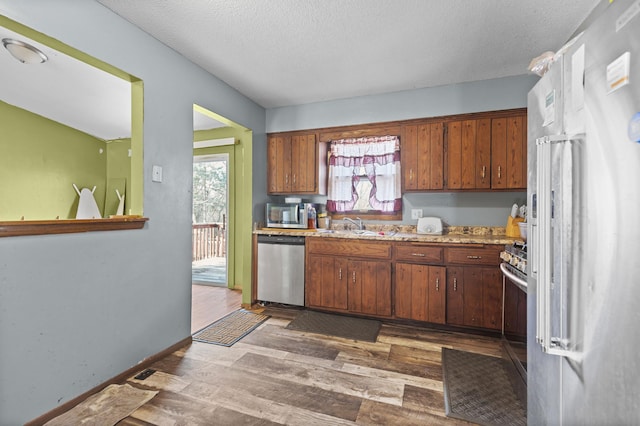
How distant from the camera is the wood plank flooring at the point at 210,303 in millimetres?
3145

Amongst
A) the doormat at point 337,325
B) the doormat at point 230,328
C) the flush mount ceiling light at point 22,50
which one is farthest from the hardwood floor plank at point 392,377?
the flush mount ceiling light at point 22,50

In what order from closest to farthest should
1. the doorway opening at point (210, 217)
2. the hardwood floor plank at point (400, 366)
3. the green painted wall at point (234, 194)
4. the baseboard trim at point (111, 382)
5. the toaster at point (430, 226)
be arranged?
the baseboard trim at point (111, 382), the hardwood floor plank at point (400, 366), the toaster at point (430, 226), the green painted wall at point (234, 194), the doorway opening at point (210, 217)

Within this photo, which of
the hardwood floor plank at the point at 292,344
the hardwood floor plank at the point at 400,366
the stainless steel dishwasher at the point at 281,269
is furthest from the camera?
the stainless steel dishwasher at the point at 281,269

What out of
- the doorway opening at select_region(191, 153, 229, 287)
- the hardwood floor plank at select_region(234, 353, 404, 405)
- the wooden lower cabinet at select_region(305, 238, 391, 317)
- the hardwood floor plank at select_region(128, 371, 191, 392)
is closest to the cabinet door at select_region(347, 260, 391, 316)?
the wooden lower cabinet at select_region(305, 238, 391, 317)

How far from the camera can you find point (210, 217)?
18.5 feet

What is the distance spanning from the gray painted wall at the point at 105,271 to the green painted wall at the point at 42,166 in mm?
2767

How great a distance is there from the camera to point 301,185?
150 inches

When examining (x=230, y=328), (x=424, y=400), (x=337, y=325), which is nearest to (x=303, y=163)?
(x=337, y=325)

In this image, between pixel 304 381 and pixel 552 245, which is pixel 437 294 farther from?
pixel 552 245

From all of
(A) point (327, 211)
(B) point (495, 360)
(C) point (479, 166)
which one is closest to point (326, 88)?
(A) point (327, 211)

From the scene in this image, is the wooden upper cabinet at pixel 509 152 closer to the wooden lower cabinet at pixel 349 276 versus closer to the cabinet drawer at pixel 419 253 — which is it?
the cabinet drawer at pixel 419 253

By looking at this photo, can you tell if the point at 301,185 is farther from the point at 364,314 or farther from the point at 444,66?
the point at 444,66

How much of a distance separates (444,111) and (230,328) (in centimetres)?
329

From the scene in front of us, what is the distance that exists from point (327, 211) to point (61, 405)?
9.80 feet
